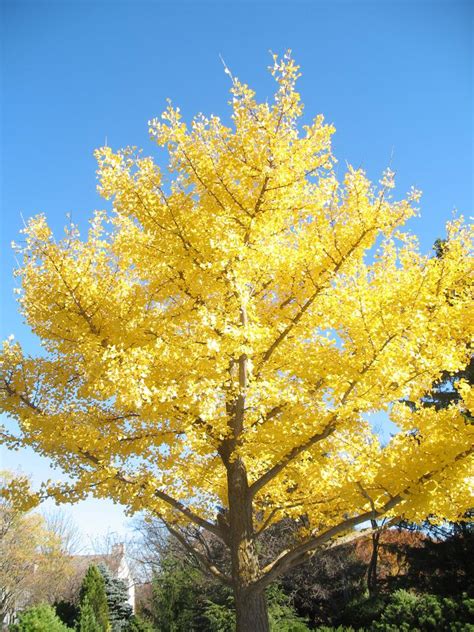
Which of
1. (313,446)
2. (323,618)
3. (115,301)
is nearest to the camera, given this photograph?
(313,446)

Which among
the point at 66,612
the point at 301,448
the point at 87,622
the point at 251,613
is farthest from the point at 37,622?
the point at 66,612

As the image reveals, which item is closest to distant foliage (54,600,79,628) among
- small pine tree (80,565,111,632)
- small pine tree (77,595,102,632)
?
small pine tree (80,565,111,632)

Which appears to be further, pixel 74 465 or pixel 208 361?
pixel 74 465

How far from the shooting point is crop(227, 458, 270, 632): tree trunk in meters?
5.77

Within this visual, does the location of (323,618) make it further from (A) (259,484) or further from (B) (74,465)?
(B) (74,465)

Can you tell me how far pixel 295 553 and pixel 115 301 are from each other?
3.77 meters

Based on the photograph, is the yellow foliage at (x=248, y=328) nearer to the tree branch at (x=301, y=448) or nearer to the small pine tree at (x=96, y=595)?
the tree branch at (x=301, y=448)

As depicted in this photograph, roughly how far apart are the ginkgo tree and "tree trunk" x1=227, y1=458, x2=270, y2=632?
2 cm

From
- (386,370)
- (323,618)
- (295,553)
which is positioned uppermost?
(386,370)

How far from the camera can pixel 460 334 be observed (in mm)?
5195

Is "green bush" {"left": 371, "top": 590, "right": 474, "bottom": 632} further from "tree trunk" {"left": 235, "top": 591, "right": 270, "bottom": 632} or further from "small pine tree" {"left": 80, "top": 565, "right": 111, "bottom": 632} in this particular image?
"small pine tree" {"left": 80, "top": 565, "right": 111, "bottom": 632}

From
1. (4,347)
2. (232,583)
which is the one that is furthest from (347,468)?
(4,347)

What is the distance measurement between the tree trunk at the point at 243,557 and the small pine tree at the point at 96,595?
12.1 metres

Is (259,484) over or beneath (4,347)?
beneath
